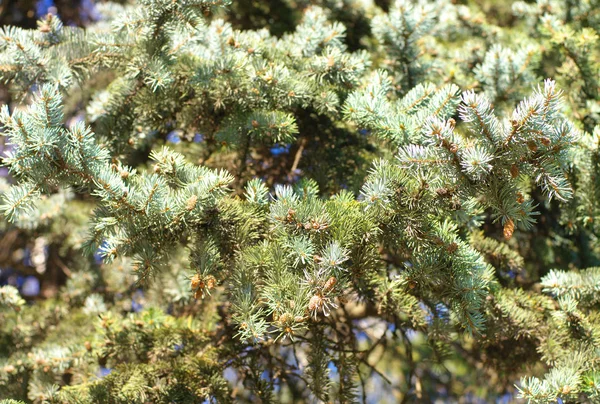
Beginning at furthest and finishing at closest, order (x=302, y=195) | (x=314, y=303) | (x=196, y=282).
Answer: (x=302, y=195) → (x=196, y=282) → (x=314, y=303)

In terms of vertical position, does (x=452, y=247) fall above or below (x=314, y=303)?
above

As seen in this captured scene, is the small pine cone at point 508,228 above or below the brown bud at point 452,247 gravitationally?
below

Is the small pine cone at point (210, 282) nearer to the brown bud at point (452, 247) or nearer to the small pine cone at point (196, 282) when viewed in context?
the small pine cone at point (196, 282)

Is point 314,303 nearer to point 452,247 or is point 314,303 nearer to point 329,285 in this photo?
point 329,285

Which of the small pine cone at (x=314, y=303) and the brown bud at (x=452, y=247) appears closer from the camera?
the small pine cone at (x=314, y=303)

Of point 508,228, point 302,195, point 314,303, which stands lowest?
point 314,303

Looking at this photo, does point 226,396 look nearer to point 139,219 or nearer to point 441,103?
point 139,219

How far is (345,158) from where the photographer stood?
75.8 inches

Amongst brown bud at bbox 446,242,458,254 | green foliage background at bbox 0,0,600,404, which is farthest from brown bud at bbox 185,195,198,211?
brown bud at bbox 446,242,458,254

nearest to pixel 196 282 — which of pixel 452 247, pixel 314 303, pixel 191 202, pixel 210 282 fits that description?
pixel 210 282

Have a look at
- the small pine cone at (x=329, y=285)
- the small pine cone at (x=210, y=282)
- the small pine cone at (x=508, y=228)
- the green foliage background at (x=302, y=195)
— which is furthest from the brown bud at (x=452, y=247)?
the small pine cone at (x=210, y=282)

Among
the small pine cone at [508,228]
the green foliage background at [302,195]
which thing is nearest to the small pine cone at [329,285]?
the green foliage background at [302,195]

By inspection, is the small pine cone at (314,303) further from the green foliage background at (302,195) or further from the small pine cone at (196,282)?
the small pine cone at (196,282)

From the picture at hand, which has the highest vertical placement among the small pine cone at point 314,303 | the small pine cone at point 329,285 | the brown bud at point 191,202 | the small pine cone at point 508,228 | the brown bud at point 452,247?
the brown bud at point 191,202
